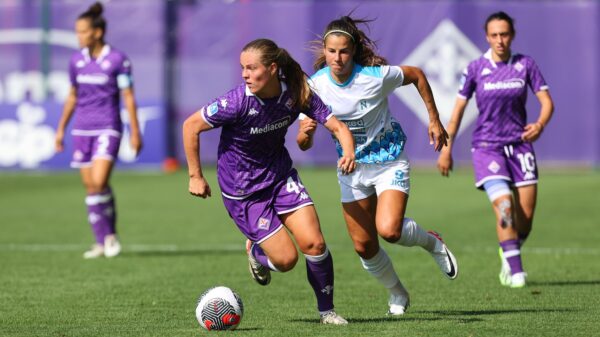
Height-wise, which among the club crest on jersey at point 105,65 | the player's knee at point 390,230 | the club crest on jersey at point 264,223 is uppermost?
the club crest on jersey at point 264,223

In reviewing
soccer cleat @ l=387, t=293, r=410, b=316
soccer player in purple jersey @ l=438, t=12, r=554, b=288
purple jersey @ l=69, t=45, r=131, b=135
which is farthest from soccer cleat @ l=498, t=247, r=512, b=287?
purple jersey @ l=69, t=45, r=131, b=135

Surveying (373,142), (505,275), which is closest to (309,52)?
(505,275)

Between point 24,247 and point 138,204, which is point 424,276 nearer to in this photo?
point 24,247

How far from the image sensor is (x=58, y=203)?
18.5 m

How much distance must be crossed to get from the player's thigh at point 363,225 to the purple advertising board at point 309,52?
14.7 m

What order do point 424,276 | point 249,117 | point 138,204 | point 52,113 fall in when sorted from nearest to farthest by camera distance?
point 249,117 < point 424,276 < point 138,204 < point 52,113

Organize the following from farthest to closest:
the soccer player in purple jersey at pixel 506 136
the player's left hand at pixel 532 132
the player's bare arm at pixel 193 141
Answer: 1. the soccer player in purple jersey at pixel 506 136
2. the player's left hand at pixel 532 132
3. the player's bare arm at pixel 193 141

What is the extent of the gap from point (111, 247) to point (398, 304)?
15.9 ft

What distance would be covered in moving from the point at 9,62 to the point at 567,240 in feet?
48.0

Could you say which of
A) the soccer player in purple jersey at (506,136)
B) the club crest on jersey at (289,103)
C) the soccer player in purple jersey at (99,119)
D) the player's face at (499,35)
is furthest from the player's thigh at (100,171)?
the club crest on jersey at (289,103)

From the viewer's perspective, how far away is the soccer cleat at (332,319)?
762 cm

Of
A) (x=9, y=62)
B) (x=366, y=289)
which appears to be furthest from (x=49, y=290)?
(x=9, y=62)

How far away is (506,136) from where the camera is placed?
10.1 meters

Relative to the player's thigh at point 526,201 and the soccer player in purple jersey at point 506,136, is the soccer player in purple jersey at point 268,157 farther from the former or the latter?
the player's thigh at point 526,201
